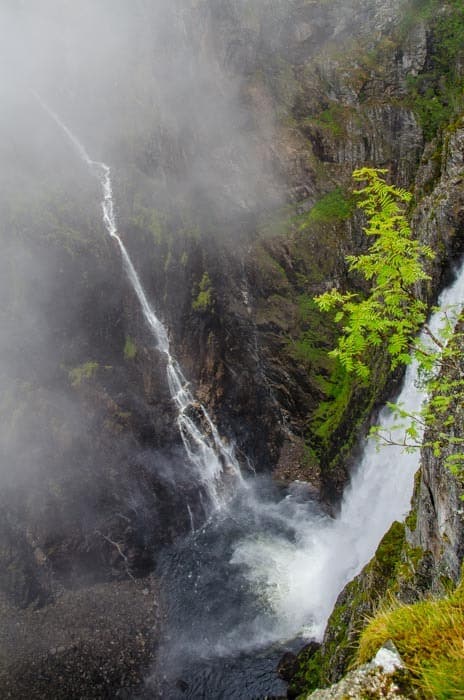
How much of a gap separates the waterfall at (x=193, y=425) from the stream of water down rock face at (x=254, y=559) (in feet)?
0.19

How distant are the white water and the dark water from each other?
1.97 ft

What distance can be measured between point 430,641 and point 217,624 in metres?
17.4

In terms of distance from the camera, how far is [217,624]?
57.6ft

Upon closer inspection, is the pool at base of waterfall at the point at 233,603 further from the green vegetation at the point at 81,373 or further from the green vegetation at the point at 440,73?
the green vegetation at the point at 440,73

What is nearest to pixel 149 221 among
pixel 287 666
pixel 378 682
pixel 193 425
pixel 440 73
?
pixel 193 425

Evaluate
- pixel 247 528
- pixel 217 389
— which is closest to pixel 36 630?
pixel 247 528

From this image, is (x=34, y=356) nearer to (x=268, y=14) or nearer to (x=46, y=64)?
(x=46, y=64)

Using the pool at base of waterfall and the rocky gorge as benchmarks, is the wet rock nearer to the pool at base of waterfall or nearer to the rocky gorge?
the pool at base of waterfall

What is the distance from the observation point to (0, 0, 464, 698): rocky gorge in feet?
63.9

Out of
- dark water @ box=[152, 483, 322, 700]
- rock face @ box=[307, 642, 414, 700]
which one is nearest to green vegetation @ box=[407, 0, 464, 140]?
dark water @ box=[152, 483, 322, 700]

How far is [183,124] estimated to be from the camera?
29.8 metres

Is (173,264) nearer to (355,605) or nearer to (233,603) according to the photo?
(233,603)

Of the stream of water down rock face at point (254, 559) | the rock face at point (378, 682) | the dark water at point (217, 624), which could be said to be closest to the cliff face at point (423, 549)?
the rock face at point (378, 682)

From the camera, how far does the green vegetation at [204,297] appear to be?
2592 centimetres
